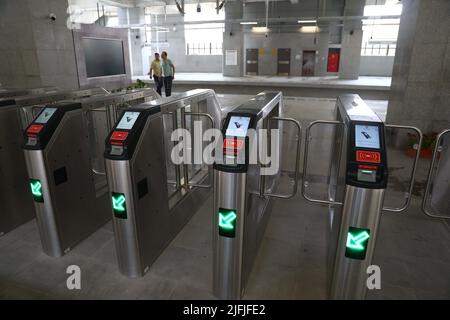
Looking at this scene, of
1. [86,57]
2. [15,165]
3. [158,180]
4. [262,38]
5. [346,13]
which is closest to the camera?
[158,180]

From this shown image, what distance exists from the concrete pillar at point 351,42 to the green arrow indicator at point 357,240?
11966 mm

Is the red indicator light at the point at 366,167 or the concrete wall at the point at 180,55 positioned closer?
the red indicator light at the point at 366,167

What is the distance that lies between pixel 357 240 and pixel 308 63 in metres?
13.6

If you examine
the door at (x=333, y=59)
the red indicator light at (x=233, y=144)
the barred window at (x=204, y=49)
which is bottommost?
the red indicator light at (x=233, y=144)

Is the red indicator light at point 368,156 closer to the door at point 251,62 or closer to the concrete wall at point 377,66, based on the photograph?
the door at point 251,62

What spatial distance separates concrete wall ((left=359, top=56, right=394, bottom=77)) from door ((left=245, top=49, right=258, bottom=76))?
4701 mm

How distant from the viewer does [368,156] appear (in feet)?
5.16

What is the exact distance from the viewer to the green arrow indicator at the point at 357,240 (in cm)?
160

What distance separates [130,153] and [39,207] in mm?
926

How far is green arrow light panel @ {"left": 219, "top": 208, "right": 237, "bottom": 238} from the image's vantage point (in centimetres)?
172

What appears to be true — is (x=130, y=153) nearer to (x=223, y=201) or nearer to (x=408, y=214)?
(x=223, y=201)

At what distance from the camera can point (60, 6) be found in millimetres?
5117

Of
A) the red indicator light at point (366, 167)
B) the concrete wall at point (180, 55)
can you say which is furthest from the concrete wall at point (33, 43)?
the concrete wall at point (180, 55)

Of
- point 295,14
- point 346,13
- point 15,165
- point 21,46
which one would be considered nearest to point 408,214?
point 15,165
